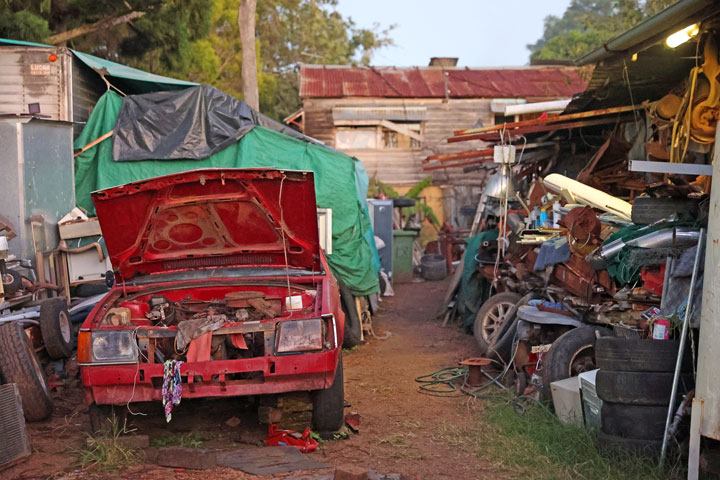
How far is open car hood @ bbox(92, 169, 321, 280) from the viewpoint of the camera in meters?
5.83

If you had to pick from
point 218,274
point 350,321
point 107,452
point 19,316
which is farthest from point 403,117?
point 107,452

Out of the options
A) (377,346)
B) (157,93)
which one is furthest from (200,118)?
→ (377,346)

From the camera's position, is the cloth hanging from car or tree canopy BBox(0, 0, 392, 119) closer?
the cloth hanging from car

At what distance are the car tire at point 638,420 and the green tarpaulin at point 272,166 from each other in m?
6.41

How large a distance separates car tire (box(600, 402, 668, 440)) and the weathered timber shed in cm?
1842

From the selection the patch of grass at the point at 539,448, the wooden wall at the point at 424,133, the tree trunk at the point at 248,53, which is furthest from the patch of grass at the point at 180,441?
the wooden wall at the point at 424,133

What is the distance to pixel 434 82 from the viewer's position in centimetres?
2484

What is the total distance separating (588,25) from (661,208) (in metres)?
13.8

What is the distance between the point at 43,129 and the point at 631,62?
24.5 ft

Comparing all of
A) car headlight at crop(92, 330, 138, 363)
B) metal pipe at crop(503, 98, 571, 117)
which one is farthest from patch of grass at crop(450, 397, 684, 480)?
metal pipe at crop(503, 98, 571, 117)

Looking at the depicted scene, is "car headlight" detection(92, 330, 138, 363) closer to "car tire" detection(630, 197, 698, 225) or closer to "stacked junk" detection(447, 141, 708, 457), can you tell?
"stacked junk" detection(447, 141, 708, 457)

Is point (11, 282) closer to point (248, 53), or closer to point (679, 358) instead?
point (679, 358)

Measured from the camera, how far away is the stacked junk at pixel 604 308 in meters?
4.89

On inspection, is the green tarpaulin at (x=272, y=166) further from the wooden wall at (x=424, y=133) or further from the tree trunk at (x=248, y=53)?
the wooden wall at (x=424, y=133)
